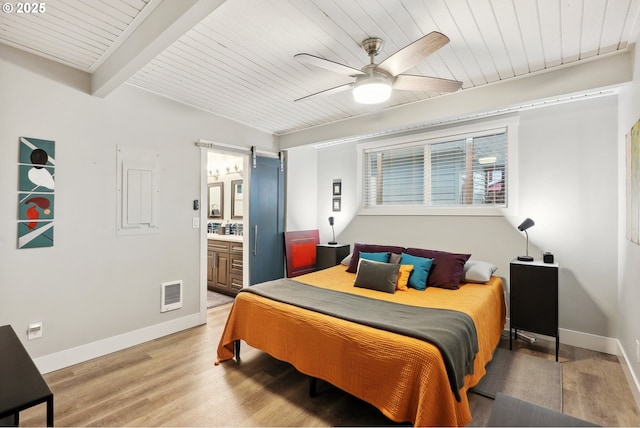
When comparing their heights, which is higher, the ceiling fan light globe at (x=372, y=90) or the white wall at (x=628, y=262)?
the ceiling fan light globe at (x=372, y=90)

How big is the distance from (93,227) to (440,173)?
3.81 meters

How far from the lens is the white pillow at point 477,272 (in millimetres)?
3074

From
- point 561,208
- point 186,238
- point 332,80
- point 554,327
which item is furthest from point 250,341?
point 561,208

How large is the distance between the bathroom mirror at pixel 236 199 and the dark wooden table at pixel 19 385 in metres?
4.14

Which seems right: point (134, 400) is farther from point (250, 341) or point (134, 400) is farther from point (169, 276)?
point (169, 276)

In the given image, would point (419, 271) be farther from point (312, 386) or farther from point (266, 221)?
point (266, 221)

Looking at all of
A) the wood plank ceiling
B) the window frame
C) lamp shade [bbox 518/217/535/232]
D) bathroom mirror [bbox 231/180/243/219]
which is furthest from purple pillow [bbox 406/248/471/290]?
bathroom mirror [bbox 231/180/243/219]

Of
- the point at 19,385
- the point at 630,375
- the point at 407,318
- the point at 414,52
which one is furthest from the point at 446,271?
the point at 19,385

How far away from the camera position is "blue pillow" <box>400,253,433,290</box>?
308 centimetres

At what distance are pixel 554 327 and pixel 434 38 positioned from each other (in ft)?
8.87

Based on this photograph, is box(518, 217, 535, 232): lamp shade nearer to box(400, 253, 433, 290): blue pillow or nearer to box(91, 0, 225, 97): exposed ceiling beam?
box(400, 253, 433, 290): blue pillow

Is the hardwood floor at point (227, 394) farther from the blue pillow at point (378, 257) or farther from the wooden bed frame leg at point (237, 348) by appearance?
the blue pillow at point (378, 257)

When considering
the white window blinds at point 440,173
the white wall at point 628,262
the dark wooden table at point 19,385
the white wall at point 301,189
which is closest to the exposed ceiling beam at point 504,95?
the white wall at point 628,262

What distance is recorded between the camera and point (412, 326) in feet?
6.43
